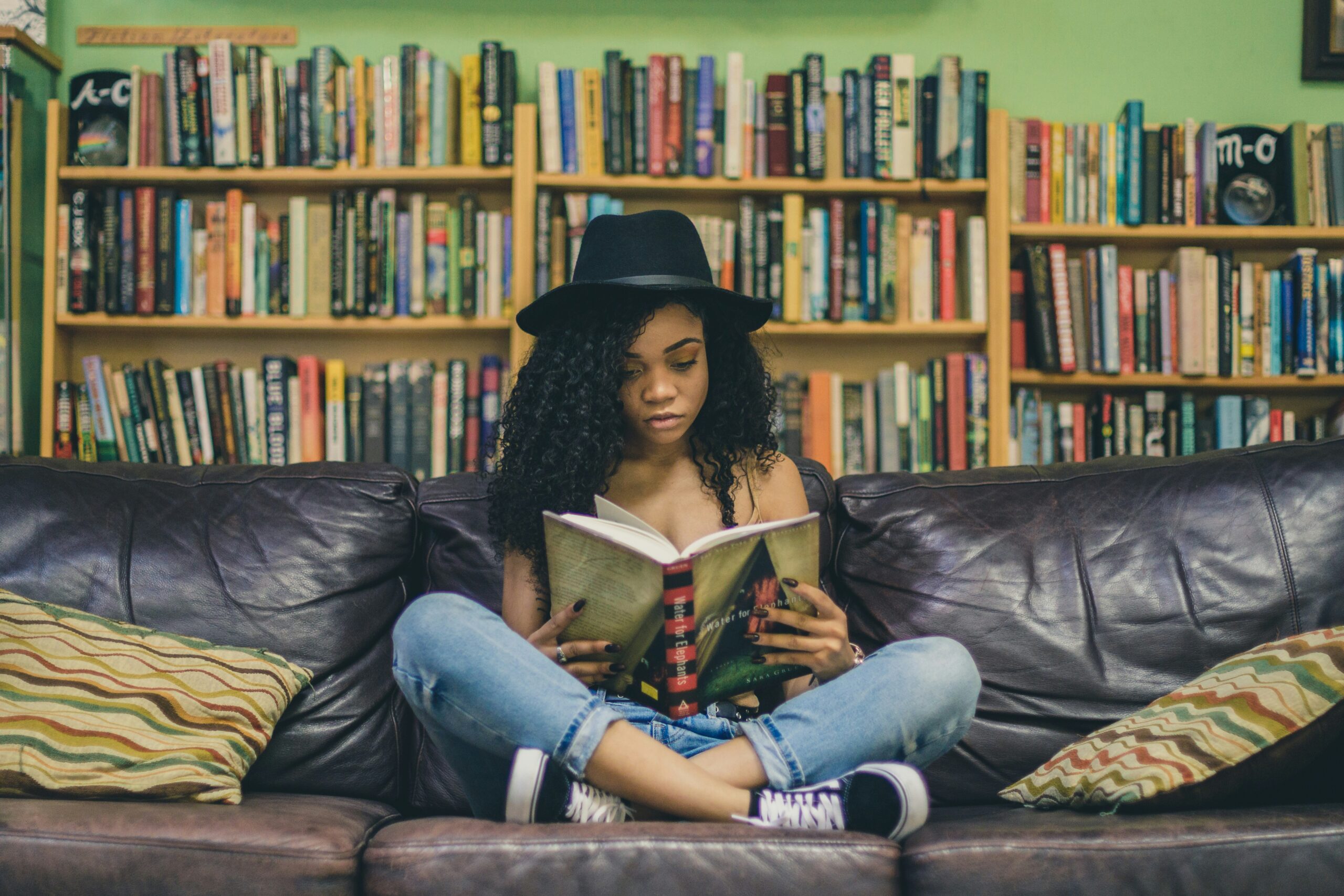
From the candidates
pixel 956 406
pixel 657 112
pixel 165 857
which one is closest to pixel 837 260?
pixel 956 406

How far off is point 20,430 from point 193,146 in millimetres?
832

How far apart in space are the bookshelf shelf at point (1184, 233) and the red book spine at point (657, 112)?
0.91 meters

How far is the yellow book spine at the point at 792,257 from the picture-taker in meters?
2.36

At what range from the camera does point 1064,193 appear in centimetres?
238

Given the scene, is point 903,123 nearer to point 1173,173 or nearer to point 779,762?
point 1173,173

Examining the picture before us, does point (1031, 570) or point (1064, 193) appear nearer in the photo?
point (1031, 570)

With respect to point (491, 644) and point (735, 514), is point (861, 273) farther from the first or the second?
point (491, 644)

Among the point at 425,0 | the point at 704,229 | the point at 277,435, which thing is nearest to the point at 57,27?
the point at 425,0

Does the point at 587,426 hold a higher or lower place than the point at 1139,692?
higher

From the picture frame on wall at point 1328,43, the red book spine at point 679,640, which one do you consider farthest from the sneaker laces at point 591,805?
the picture frame on wall at point 1328,43

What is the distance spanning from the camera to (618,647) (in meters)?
1.09

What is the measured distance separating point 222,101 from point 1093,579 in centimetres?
227

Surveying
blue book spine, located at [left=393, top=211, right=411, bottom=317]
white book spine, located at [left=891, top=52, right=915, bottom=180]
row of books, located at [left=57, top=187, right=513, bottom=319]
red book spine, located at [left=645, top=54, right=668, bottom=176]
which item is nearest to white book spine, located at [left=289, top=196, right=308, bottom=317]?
row of books, located at [left=57, top=187, right=513, bottom=319]

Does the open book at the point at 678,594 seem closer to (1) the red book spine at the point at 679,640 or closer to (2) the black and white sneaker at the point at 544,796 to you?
(1) the red book spine at the point at 679,640
